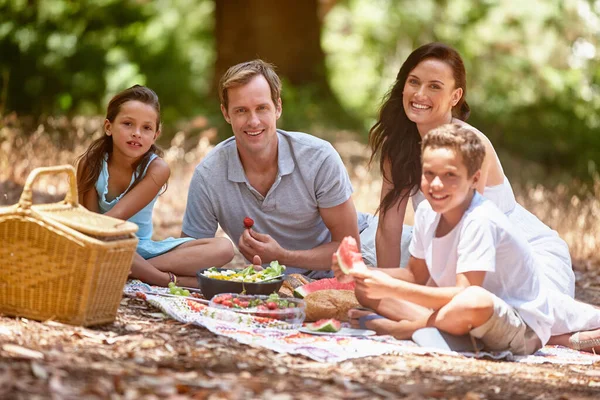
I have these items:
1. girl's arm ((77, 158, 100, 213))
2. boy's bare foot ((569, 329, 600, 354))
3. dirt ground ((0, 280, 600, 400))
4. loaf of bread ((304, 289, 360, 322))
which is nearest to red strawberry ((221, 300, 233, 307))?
dirt ground ((0, 280, 600, 400))

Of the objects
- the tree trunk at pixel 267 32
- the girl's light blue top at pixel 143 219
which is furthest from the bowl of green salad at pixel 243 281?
the tree trunk at pixel 267 32

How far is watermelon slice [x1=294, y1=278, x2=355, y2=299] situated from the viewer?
4941mm

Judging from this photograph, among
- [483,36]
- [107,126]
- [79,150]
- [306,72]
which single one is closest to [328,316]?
[107,126]

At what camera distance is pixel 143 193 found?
5199 mm

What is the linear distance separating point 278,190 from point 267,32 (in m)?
8.97

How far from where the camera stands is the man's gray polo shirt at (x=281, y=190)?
17.4 feet

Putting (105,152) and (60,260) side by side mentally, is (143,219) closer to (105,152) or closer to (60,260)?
(105,152)

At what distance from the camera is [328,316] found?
4.70 m

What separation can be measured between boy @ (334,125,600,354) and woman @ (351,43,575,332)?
44cm

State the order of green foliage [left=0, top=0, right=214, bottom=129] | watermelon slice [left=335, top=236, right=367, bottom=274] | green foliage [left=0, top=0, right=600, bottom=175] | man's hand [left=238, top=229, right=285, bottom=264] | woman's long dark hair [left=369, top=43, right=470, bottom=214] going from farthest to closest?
green foliage [left=0, top=0, right=600, bottom=175] < green foliage [left=0, top=0, right=214, bottom=129] < woman's long dark hair [left=369, top=43, right=470, bottom=214] < man's hand [left=238, top=229, right=285, bottom=264] < watermelon slice [left=335, top=236, right=367, bottom=274]

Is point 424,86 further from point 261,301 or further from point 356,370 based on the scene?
point 356,370

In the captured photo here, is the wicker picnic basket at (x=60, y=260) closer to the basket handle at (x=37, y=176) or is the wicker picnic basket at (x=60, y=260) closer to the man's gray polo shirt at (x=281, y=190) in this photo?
the basket handle at (x=37, y=176)

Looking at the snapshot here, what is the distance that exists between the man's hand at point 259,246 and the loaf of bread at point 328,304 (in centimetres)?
47

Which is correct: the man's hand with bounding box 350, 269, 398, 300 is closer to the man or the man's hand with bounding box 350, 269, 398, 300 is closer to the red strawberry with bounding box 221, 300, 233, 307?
the red strawberry with bounding box 221, 300, 233, 307
